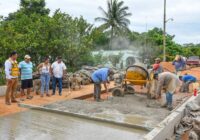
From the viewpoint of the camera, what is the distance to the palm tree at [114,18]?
44.6 m

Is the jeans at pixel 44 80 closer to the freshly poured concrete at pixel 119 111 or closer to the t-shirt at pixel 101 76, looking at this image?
the freshly poured concrete at pixel 119 111

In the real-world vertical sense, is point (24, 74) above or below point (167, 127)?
above

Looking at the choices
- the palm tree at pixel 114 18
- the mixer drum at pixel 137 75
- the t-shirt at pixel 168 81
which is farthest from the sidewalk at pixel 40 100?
the palm tree at pixel 114 18

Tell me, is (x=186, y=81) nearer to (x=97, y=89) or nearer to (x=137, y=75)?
(x=137, y=75)

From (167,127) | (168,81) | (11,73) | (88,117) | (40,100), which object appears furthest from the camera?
(40,100)

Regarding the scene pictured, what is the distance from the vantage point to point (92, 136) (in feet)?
25.2

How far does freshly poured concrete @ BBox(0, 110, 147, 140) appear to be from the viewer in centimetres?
757

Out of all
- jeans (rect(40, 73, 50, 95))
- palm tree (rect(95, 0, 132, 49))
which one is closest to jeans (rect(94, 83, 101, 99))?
jeans (rect(40, 73, 50, 95))

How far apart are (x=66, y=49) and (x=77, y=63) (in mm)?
2726

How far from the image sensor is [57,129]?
8.20m

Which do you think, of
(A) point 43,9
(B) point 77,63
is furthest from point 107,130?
(A) point 43,9

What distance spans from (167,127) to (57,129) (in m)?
2.80

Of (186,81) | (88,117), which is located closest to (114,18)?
(186,81)

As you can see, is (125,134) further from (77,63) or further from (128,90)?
(77,63)
